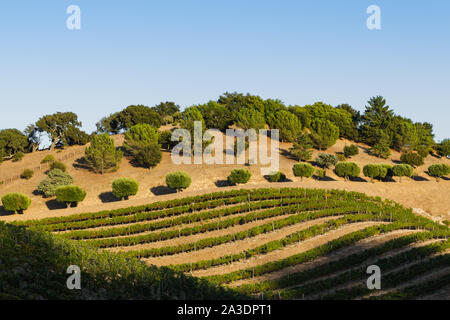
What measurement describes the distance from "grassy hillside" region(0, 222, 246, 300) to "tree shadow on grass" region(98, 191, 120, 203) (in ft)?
106

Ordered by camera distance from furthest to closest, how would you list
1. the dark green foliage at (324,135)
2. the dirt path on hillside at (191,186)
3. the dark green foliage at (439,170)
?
the dark green foliage at (324,135)
the dark green foliage at (439,170)
the dirt path on hillside at (191,186)

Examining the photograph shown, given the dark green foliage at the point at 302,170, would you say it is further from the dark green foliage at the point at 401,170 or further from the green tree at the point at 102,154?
the green tree at the point at 102,154

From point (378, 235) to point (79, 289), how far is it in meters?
23.5

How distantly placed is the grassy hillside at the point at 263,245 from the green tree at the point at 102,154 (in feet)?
80.0

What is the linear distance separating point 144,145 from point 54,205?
2024 cm

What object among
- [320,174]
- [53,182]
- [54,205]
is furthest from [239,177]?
[53,182]

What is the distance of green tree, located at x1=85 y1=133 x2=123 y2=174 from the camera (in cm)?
6794

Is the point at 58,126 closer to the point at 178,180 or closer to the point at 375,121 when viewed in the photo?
the point at 178,180

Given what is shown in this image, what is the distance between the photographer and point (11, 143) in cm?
8675

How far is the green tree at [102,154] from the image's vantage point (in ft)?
223

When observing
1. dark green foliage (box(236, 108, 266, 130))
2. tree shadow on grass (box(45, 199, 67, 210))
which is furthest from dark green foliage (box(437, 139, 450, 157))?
tree shadow on grass (box(45, 199, 67, 210))

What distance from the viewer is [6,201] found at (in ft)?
165

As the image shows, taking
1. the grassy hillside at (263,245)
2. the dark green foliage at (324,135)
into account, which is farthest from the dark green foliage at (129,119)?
the grassy hillside at (263,245)
